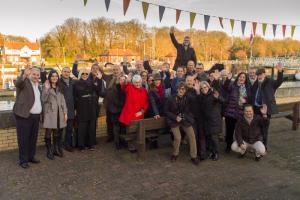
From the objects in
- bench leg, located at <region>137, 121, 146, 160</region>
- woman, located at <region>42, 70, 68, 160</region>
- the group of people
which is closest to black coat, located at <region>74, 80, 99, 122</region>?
the group of people

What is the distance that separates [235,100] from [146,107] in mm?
1787

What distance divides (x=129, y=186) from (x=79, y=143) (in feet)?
6.37

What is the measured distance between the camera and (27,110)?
16.4ft

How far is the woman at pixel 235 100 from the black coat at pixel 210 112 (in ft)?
1.81

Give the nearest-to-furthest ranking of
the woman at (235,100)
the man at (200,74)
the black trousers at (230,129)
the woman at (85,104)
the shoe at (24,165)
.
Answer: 1. the shoe at (24,165)
2. the woman at (85,104)
3. the woman at (235,100)
4. the black trousers at (230,129)
5. the man at (200,74)

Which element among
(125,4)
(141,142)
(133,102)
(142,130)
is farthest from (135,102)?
(125,4)

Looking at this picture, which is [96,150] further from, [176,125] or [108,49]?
[108,49]

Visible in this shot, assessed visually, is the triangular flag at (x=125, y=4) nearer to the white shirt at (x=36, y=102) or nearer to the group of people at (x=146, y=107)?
the group of people at (x=146, y=107)

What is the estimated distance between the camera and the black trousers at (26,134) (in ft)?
16.6

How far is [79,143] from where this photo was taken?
6.04 m

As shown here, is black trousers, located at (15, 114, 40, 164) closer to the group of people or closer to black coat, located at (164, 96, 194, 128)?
the group of people

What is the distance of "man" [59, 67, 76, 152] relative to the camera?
564 centimetres

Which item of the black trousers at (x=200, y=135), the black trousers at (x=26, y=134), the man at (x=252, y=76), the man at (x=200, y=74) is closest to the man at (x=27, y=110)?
the black trousers at (x=26, y=134)

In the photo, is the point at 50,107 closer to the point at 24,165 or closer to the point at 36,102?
the point at 36,102
